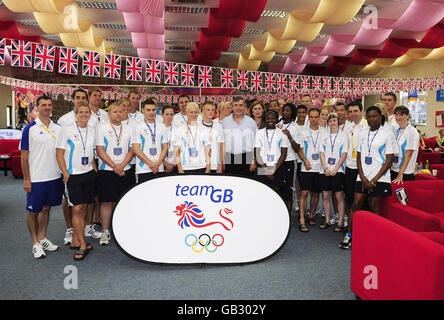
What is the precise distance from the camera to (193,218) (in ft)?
10.5

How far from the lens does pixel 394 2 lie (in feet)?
24.9

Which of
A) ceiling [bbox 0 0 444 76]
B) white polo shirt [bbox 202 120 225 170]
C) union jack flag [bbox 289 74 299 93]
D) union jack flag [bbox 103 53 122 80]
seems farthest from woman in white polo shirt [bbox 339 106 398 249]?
union jack flag [bbox 289 74 299 93]

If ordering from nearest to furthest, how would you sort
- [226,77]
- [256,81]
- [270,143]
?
[270,143], [226,77], [256,81]

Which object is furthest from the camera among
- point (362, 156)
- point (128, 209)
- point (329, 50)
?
point (329, 50)

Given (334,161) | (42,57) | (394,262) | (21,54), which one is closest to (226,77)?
(42,57)

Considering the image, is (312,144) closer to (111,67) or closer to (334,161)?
(334,161)

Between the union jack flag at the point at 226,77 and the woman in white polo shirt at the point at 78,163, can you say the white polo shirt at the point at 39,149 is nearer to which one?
the woman in white polo shirt at the point at 78,163

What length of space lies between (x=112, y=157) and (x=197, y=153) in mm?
875

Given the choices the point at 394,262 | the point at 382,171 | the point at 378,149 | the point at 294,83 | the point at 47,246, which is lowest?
the point at 47,246

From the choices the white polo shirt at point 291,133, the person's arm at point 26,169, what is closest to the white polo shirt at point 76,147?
the person's arm at point 26,169

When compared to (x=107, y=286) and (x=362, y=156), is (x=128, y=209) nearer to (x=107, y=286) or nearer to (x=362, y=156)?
(x=107, y=286)

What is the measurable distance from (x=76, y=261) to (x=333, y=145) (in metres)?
3.06

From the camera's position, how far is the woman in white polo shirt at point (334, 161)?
4.46 m
